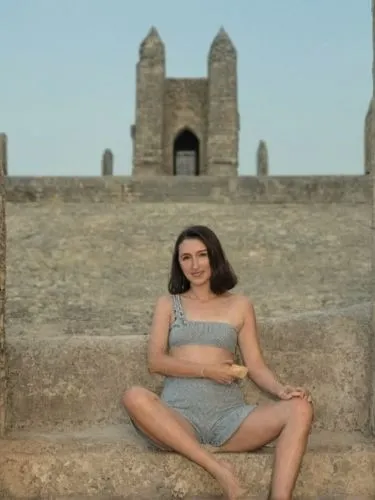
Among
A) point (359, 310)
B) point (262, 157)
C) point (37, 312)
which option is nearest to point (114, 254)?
A: point (37, 312)

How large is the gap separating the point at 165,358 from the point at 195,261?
0.44 meters

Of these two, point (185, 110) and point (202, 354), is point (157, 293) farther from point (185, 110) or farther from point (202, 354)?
point (185, 110)

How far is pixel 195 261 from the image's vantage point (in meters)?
3.43

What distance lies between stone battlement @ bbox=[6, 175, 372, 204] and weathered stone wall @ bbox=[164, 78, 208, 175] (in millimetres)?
12115

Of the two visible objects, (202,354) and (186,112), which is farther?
(186,112)

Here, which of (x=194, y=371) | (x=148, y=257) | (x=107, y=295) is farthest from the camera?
(x=148, y=257)

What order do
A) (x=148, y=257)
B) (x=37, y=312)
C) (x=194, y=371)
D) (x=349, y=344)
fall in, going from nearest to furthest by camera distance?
(x=194, y=371) < (x=349, y=344) < (x=37, y=312) < (x=148, y=257)

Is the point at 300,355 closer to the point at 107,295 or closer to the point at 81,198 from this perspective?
the point at 107,295

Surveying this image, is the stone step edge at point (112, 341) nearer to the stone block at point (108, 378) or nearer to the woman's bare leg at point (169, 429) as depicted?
the stone block at point (108, 378)

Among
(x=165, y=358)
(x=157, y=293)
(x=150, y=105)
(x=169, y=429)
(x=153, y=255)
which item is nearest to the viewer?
(x=169, y=429)

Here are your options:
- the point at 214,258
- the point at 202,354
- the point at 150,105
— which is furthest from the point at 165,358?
the point at 150,105

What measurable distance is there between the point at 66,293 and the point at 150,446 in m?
7.18

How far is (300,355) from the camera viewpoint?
390 centimetres

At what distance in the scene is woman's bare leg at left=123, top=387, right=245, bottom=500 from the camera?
2953 millimetres
